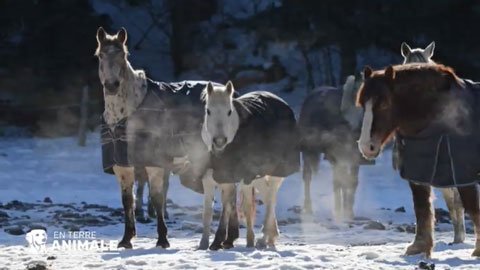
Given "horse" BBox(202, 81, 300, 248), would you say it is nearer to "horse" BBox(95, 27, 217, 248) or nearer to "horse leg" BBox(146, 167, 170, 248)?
"horse" BBox(95, 27, 217, 248)

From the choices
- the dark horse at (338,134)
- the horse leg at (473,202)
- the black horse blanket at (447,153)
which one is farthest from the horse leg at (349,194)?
the black horse blanket at (447,153)

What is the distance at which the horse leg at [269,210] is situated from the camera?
10070 mm

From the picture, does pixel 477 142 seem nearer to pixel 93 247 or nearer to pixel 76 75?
pixel 93 247

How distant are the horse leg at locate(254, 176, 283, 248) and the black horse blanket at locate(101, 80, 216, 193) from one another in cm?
76

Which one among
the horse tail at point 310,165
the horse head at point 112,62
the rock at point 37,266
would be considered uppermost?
the horse head at point 112,62

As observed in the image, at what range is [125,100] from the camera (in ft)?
33.5

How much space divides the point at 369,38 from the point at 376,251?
1453 cm

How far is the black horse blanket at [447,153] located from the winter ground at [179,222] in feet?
2.58

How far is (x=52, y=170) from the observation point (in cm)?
1981

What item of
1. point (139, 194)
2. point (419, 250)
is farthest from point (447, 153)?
point (139, 194)

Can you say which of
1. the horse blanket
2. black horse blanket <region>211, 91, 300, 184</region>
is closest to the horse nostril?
black horse blanket <region>211, 91, 300, 184</region>

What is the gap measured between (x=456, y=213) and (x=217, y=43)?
20.6m

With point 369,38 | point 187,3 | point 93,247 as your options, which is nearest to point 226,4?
point 187,3

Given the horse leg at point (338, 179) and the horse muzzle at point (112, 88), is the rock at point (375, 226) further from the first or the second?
the horse muzzle at point (112, 88)
